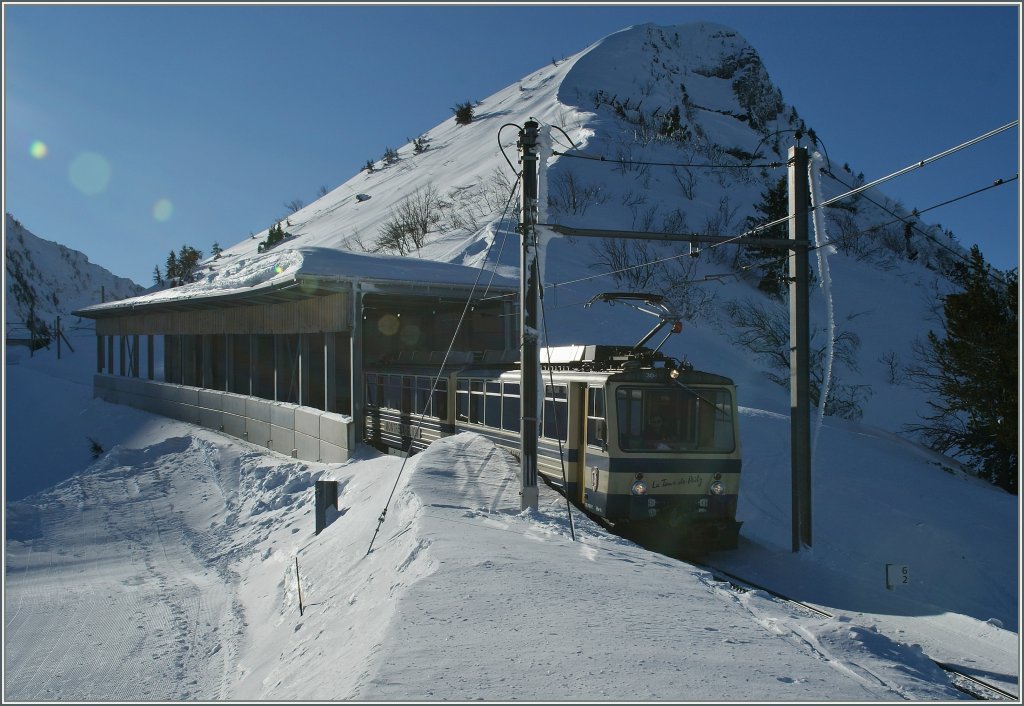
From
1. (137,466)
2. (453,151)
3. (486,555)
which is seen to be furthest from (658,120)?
(486,555)

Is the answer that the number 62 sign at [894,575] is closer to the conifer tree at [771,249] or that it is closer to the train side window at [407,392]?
the train side window at [407,392]

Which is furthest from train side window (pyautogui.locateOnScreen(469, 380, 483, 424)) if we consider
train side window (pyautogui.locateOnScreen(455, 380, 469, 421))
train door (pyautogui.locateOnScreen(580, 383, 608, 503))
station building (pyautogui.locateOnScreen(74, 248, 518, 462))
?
train door (pyautogui.locateOnScreen(580, 383, 608, 503))

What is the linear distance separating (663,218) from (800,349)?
30.9 meters

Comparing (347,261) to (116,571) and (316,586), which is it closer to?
(116,571)

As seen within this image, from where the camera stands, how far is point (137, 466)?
2130 cm

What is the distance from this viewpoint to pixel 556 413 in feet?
38.3

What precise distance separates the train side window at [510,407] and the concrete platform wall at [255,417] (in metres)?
6.00

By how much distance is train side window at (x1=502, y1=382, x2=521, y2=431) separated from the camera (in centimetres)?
1310

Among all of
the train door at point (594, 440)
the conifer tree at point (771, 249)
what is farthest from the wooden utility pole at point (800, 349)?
the conifer tree at point (771, 249)

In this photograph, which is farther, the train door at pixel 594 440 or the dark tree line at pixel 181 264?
the dark tree line at pixel 181 264

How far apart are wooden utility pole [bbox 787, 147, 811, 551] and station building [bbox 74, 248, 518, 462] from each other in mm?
5989

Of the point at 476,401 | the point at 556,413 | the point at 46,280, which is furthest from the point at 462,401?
the point at 46,280

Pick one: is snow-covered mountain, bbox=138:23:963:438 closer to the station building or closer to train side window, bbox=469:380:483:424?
the station building

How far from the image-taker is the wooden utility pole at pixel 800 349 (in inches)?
457
